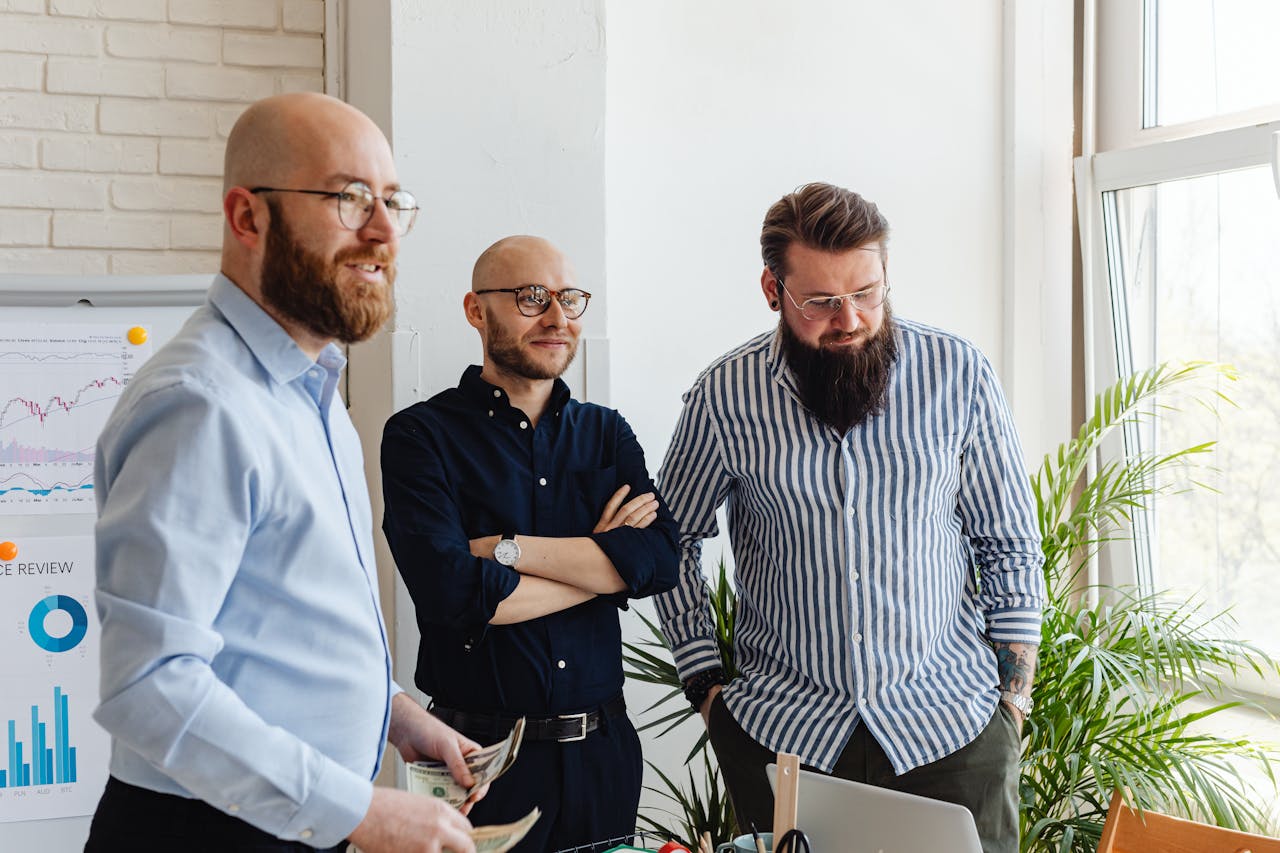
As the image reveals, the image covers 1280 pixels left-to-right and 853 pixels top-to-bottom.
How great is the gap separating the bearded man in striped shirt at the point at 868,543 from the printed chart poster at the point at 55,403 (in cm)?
132

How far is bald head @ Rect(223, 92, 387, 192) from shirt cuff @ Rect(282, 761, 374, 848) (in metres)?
0.67

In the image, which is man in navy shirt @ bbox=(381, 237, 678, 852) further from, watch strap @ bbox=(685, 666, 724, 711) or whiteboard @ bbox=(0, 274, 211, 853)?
whiteboard @ bbox=(0, 274, 211, 853)

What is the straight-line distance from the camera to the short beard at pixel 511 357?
7.36ft

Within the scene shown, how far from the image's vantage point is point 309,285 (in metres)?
1.33

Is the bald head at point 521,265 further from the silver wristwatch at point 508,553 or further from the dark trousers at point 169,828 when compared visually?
the dark trousers at point 169,828

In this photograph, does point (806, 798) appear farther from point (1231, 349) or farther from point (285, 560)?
point (1231, 349)

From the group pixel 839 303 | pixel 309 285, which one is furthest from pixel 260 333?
pixel 839 303

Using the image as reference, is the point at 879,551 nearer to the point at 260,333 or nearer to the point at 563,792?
the point at 563,792

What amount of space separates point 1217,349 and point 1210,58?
0.81 metres

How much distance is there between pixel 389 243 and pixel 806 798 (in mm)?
876

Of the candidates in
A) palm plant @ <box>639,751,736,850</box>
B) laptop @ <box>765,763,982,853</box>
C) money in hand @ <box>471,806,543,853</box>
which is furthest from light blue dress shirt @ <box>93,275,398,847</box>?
palm plant @ <box>639,751,736,850</box>

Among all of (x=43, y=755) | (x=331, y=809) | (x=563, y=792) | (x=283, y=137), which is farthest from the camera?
(x=43, y=755)

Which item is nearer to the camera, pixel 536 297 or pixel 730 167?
pixel 536 297

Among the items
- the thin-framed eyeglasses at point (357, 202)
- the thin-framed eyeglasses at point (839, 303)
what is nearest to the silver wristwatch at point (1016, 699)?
the thin-framed eyeglasses at point (839, 303)
